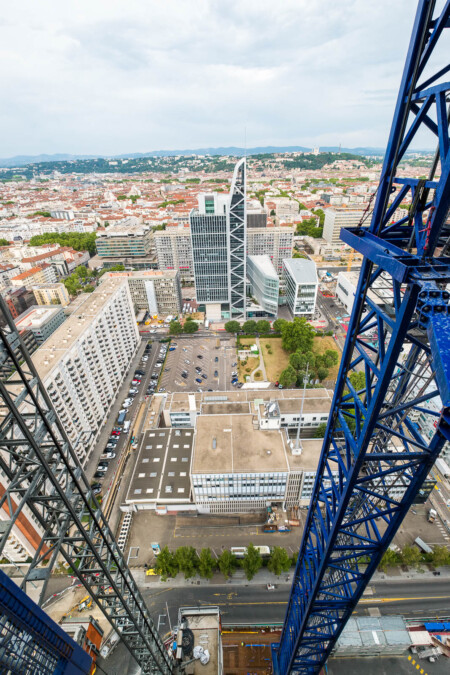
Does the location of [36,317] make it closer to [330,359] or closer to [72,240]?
[330,359]

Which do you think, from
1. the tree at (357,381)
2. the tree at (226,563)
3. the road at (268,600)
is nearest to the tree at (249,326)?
the tree at (357,381)

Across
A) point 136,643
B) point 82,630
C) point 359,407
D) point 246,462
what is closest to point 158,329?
point 246,462

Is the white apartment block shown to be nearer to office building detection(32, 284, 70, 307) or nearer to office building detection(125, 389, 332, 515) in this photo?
office building detection(32, 284, 70, 307)

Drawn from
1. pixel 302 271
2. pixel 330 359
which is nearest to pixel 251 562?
pixel 330 359

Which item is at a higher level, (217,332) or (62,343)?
(62,343)

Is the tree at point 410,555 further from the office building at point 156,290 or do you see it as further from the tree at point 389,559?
the office building at point 156,290

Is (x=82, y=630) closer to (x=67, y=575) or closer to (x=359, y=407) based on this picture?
(x=67, y=575)
